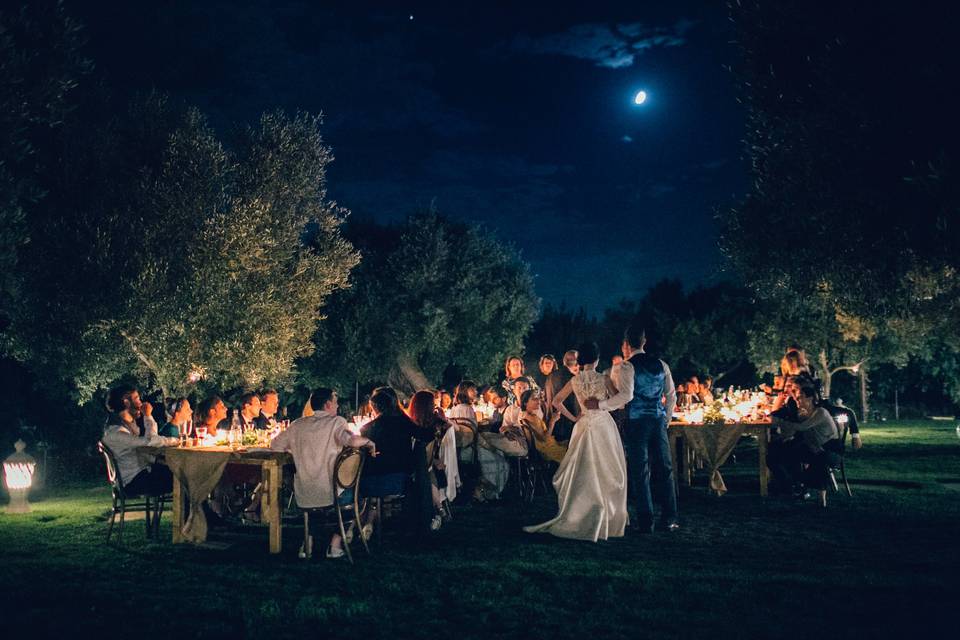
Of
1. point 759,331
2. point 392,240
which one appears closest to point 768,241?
point 392,240

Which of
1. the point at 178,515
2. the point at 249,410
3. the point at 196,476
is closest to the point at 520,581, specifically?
the point at 196,476

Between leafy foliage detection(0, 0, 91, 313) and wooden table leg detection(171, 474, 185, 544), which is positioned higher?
leafy foliage detection(0, 0, 91, 313)

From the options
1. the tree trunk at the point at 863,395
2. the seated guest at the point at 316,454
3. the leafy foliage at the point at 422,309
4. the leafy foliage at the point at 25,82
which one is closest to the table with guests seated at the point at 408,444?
the seated guest at the point at 316,454

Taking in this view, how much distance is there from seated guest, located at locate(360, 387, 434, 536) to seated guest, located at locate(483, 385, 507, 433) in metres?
3.27

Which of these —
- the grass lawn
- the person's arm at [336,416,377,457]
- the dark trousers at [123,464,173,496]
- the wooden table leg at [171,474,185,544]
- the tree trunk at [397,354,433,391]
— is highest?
the tree trunk at [397,354,433,391]

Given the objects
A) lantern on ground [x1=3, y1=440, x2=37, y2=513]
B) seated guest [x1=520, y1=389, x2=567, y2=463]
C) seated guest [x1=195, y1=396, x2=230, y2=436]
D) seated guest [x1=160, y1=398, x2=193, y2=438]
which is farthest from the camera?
seated guest [x1=520, y1=389, x2=567, y2=463]

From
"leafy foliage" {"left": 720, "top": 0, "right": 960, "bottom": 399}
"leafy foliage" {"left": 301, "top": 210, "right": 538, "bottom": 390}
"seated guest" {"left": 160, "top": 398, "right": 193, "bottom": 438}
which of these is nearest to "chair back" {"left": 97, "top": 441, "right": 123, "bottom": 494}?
"seated guest" {"left": 160, "top": 398, "right": 193, "bottom": 438}

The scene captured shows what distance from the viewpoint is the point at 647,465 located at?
7934 millimetres

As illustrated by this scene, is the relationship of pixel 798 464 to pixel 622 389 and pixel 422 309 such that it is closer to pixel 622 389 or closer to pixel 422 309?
pixel 622 389

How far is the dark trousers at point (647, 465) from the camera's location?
787cm

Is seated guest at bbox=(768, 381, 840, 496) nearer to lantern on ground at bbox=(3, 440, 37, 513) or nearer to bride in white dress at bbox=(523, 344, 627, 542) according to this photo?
bride in white dress at bbox=(523, 344, 627, 542)

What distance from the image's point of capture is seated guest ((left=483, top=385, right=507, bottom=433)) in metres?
10.7

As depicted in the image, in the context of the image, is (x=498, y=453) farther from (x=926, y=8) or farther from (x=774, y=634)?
(x=926, y=8)

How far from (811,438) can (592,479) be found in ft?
11.6
